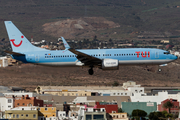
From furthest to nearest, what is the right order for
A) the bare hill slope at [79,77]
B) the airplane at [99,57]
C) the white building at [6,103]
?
the bare hill slope at [79,77] → the white building at [6,103] → the airplane at [99,57]

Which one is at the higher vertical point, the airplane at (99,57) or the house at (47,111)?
the airplane at (99,57)

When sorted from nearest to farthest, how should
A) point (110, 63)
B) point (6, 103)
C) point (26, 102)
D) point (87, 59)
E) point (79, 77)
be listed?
1. point (110, 63)
2. point (87, 59)
3. point (6, 103)
4. point (26, 102)
5. point (79, 77)

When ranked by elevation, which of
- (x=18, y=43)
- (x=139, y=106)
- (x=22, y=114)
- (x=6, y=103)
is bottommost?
(x=22, y=114)

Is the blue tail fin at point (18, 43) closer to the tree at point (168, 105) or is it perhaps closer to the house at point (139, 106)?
the house at point (139, 106)

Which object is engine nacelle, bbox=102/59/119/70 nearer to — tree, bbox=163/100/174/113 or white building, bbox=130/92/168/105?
tree, bbox=163/100/174/113

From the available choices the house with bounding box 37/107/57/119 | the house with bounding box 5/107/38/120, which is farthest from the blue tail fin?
the house with bounding box 37/107/57/119

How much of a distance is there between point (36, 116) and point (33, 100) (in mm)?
20142

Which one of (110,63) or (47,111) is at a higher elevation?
(110,63)

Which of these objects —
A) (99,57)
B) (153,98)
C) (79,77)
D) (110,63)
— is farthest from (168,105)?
(79,77)

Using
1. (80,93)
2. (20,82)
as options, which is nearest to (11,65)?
(20,82)

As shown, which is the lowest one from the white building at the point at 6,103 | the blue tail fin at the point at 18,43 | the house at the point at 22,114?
the house at the point at 22,114

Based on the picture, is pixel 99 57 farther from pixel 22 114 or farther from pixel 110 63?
pixel 22 114

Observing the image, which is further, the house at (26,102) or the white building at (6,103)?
the house at (26,102)

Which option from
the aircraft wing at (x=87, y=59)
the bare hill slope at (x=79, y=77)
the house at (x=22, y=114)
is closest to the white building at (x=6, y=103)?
the house at (x=22, y=114)
